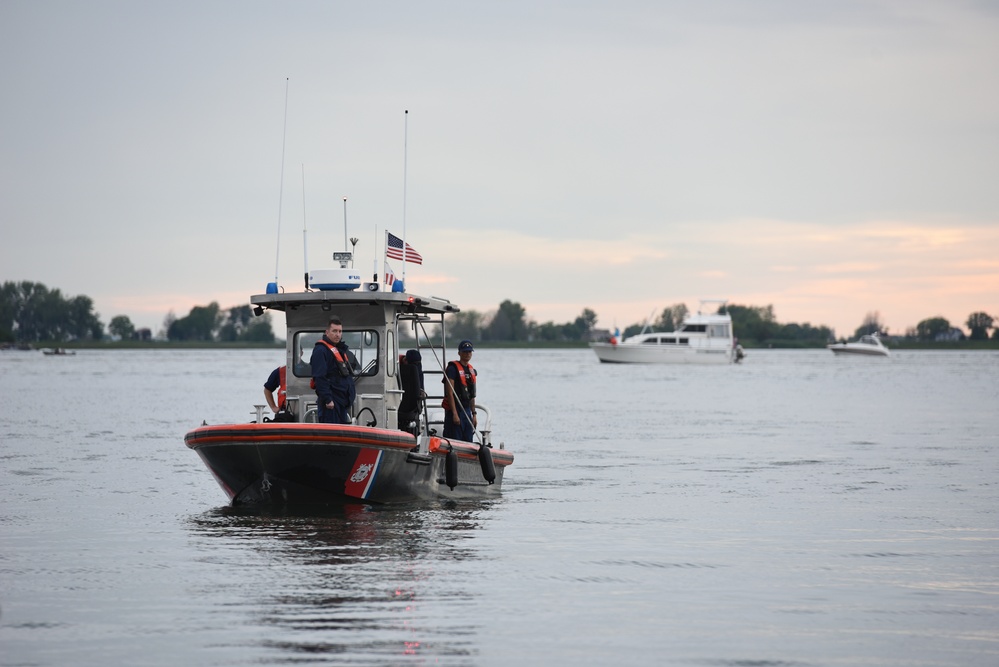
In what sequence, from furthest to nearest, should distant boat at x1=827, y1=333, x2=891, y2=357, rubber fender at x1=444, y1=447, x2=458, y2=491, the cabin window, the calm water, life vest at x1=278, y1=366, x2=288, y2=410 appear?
distant boat at x1=827, y1=333, x2=891, y2=357 < rubber fender at x1=444, y1=447, x2=458, y2=491 < the cabin window < life vest at x1=278, y1=366, x2=288, y2=410 < the calm water

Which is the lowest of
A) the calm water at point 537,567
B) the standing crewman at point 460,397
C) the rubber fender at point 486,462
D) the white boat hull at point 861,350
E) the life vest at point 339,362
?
the calm water at point 537,567

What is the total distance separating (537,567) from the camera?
11570 mm

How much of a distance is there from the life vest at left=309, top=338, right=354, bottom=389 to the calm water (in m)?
1.64

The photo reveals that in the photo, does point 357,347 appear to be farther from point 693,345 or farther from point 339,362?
point 693,345

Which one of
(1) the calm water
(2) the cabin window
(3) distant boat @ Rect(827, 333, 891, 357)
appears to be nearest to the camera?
(1) the calm water

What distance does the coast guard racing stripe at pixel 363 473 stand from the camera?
13852mm

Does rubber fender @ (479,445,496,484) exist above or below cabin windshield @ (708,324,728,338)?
below

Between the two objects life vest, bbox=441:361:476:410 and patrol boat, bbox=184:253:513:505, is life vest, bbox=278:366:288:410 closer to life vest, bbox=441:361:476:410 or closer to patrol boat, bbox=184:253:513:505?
patrol boat, bbox=184:253:513:505

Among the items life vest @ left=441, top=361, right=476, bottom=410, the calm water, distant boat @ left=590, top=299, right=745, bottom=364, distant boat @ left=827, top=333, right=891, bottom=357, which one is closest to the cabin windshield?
distant boat @ left=590, top=299, right=745, bottom=364

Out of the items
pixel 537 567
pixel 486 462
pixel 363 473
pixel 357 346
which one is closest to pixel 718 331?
pixel 486 462

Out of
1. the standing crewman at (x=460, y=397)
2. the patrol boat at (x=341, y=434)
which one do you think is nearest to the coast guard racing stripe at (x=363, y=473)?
the patrol boat at (x=341, y=434)

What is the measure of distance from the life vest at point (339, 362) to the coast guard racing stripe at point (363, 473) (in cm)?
87

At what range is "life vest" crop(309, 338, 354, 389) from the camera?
13602mm

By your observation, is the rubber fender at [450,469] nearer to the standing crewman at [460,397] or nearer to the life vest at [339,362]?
the standing crewman at [460,397]
